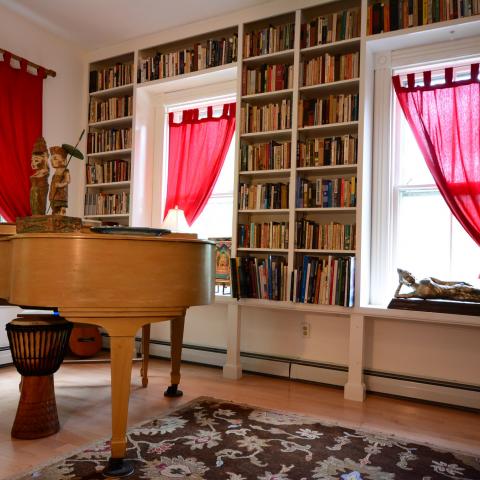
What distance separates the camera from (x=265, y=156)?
3.55 metres

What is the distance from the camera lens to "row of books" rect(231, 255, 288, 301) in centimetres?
337

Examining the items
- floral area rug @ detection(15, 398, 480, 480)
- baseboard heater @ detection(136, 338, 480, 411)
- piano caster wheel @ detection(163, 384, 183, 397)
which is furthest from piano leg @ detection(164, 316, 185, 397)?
baseboard heater @ detection(136, 338, 480, 411)

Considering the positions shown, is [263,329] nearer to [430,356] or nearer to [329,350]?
[329,350]

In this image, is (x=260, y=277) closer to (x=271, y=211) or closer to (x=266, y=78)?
(x=271, y=211)

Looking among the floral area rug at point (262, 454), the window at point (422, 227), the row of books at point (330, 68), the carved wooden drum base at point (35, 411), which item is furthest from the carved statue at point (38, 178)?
the window at point (422, 227)

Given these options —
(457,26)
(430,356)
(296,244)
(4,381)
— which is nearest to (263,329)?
(296,244)

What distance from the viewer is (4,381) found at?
10.4 feet

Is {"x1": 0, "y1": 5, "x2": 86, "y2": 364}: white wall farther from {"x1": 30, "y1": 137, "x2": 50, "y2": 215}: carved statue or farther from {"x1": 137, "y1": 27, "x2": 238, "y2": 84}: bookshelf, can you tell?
{"x1": 30, "y1": 137, "x2": 50, "y2": 215}: carved statue

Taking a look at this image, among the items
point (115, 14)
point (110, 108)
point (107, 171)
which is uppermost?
point (115, 14)

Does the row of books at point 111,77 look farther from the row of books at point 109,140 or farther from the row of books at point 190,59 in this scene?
the row of books at point 109,140

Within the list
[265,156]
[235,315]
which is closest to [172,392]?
[235,315]

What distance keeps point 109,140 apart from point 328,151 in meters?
2.17

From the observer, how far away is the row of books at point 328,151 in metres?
3.23

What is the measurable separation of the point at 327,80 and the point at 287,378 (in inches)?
89.1
